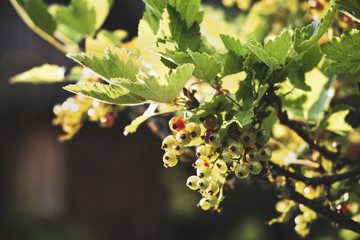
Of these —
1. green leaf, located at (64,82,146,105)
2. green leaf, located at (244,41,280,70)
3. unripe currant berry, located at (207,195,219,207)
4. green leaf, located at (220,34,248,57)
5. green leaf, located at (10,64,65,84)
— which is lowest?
green leaf, located at (10,64,65,84)

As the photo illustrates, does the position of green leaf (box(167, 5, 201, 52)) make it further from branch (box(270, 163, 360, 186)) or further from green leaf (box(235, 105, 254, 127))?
branch (box(270, 163, 360, 186))

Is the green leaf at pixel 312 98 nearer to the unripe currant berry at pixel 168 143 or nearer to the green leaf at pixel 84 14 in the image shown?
the unripe currant berry at pixel 168 143

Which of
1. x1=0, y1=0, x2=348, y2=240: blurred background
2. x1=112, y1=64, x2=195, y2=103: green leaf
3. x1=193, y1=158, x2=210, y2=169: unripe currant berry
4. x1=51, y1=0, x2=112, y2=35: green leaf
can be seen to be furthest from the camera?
x1=0, y1=0, x2=348, y2=240: blurred background

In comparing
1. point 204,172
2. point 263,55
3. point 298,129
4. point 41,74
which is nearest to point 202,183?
point 204,172

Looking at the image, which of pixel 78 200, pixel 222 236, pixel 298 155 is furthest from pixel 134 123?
pixel 78 200

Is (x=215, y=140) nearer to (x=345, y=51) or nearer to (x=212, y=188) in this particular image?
(x=212, y=188)

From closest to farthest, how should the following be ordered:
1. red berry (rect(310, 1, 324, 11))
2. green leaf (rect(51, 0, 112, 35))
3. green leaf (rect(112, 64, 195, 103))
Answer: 1. green leaf (rect(112, 64, 195, 103))
2. red berry (rect(310, 1, 324, 11))
3. green leaf (rect(51, 0, 112, 35))

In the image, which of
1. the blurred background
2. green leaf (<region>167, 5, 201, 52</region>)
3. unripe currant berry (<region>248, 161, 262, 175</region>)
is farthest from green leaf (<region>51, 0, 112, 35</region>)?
the blurred background

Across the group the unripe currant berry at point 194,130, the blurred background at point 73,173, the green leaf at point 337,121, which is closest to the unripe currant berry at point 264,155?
the unripe currant berry at point 194,130
